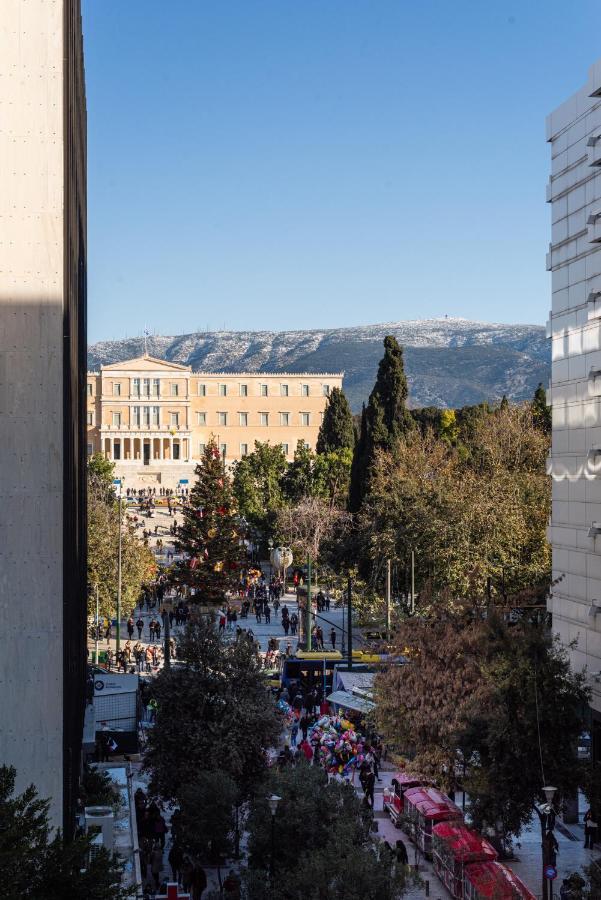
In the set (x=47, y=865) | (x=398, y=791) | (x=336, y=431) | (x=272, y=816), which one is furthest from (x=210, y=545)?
(x=47, y=865)

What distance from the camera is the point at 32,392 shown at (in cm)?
1415

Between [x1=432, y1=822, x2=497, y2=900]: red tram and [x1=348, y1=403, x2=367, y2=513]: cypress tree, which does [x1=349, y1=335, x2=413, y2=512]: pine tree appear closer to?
[x1=348, y1=403, x2=367, y2=513]: cypress tree

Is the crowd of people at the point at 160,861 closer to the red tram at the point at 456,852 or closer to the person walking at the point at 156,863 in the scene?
the person walking at the point at 156,863

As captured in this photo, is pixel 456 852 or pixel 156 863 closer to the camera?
pixel 456 852

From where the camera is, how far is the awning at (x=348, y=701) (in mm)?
29219

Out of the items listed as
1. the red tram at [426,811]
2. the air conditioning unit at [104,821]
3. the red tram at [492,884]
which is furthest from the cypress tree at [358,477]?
the air conditioning unit at [104,821]

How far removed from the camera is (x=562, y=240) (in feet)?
78.2

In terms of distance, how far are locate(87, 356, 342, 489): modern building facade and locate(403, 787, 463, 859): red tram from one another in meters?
101

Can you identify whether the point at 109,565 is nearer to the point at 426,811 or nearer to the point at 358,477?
the point at 358,477

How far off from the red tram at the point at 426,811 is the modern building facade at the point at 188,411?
10087cm

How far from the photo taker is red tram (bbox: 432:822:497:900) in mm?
18875

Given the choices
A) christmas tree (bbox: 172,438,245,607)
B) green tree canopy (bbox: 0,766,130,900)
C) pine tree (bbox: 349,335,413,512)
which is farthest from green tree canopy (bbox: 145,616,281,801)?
pine tree (bbox: 349,335,413,512)

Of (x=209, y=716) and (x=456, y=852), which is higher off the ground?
(x=209, y=716)

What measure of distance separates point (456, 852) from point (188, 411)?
373 ft
